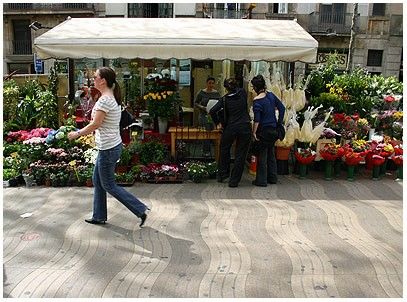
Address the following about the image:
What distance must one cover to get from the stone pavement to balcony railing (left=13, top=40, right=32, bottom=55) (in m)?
20.9

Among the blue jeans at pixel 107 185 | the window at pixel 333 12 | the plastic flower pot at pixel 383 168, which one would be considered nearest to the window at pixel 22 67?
the window at pixel 333 12

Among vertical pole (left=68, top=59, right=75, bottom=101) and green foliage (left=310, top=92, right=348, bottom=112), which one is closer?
green foliage (left=310, top=92, right=348, bottom=112)

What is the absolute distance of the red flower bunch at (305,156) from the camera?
6.71m

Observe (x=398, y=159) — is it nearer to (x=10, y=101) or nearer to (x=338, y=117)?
(x=338, y=117)

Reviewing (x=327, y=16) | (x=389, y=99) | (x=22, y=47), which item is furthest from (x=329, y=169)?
(x=22, y=47)

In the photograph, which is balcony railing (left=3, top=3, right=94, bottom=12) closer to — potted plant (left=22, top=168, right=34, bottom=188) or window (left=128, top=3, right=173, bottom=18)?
window (left=128, top=3, right=173, bottom=18)

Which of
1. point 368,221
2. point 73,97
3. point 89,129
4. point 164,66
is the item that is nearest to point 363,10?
point 164,66

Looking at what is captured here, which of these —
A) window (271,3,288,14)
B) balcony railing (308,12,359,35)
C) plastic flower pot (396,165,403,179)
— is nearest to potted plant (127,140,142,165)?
plastic flower pot (396,165,403,179)

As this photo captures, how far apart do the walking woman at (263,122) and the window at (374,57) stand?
19.0m

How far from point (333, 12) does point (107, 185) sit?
20951mm

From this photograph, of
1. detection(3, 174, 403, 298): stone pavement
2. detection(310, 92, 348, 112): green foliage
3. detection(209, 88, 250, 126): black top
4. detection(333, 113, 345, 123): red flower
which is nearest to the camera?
detection(3, 174, 403, 298): stone pavement

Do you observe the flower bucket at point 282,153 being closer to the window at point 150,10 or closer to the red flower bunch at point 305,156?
the red flower bunch at point 305,156

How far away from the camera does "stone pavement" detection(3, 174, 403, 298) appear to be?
3.41m

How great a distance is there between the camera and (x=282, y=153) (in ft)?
22.7
